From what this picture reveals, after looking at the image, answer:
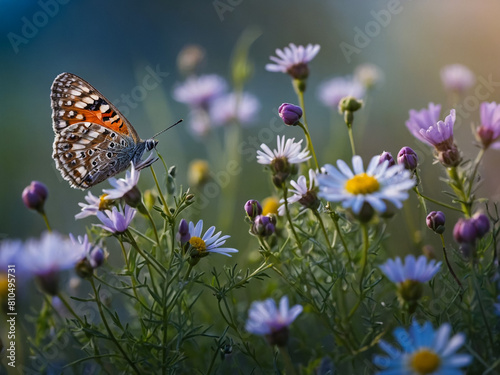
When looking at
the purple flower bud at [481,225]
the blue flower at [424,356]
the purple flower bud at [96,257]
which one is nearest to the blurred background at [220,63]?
the purple flower bud at [96,257]

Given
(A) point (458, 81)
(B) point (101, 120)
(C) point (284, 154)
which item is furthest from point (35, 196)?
(A) point (458, 81)

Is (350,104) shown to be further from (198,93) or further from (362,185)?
(198,93)

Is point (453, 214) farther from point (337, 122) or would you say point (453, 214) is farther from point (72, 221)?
point (72, 221)

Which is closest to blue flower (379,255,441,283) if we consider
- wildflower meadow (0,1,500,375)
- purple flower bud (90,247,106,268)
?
wildflower meadow (0,1,500,375)

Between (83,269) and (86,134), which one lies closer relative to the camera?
(83,269)

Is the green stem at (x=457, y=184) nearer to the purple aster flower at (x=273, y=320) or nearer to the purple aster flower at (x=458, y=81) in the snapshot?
the purple aster flower at (x=273, y=320)

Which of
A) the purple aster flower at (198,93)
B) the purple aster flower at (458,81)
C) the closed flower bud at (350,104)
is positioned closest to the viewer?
the closed flower bud at (350,104)
